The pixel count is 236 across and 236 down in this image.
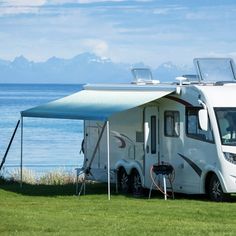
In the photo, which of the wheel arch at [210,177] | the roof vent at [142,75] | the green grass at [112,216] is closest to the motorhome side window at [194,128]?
the wheel arch at [210,177]

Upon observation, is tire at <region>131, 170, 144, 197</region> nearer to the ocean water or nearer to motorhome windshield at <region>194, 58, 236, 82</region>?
motorhome windshield at <region>194, 58, 236, 82</region>

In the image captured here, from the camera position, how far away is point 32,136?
4791 centimetres

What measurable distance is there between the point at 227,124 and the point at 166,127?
73.0 inches

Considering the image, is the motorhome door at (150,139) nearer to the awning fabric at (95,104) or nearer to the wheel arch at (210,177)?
the awning fabric at (95,104)

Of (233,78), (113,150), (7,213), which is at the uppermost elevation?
(233,78)

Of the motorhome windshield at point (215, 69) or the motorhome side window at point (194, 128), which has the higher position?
the motorhome windshield at point (215, 69)

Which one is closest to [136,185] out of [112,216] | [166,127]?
[166,127]

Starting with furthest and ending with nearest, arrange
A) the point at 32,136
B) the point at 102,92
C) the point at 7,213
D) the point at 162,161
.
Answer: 1. the point at 32,136
2. the point at 102,92
3. the point at 162,161
4. the point at 7,213

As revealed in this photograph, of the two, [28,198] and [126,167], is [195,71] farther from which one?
[28,198]

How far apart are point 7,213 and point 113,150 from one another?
6.60m

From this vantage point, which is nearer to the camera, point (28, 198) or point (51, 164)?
point (28, 198)

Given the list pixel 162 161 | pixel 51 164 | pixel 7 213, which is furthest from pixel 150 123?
pixel 51 164

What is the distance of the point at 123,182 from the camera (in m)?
20.6

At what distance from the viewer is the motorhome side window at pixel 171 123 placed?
62.2ft
